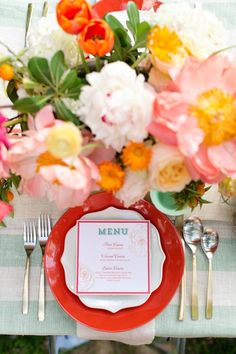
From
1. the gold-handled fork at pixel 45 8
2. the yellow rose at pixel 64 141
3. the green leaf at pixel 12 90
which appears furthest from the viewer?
the gold-handled fork at pixel 45 8

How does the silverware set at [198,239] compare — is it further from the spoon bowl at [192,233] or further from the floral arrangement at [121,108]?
the floral arrangement at [121,108]

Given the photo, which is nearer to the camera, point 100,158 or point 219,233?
point 100,158

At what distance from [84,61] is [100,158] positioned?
13 cm

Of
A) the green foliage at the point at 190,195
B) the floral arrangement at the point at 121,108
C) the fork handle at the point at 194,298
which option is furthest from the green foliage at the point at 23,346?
the floral arrangement at the point at 121,108

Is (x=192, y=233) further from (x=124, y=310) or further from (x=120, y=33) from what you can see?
(x=120, y=33)

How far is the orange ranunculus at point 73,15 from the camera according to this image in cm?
62

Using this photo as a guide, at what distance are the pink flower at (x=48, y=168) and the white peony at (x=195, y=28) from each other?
187 mm

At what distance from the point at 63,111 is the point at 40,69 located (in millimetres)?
59

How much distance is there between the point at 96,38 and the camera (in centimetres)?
63

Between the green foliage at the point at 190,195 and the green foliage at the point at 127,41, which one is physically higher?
the green foliage at the point at 127,41

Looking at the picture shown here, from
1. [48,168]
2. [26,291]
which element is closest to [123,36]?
[48,168]

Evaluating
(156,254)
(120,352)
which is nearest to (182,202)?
(156,254)

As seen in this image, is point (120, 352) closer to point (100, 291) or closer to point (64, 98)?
point (100, 291)

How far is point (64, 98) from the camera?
67cm
